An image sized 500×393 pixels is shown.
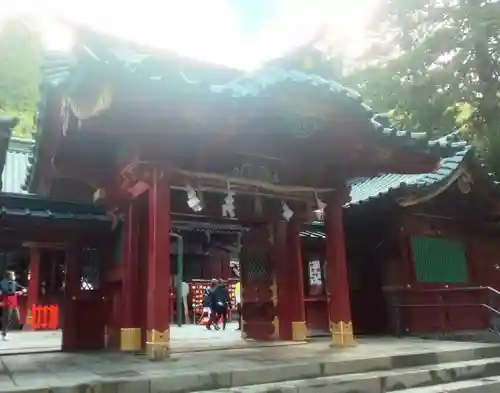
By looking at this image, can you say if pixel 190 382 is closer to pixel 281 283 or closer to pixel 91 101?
pixel 91 101

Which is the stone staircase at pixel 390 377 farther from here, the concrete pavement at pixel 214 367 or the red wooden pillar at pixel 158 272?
the red wooden pillar at pixel 158 272

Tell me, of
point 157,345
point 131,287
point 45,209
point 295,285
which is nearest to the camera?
point 157,345

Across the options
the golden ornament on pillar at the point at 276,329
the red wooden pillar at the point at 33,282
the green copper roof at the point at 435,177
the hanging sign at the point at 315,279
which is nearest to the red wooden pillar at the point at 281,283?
the golden ornament on pillar at the point at 276,329

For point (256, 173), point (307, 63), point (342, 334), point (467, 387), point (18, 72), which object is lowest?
point (467, 387)

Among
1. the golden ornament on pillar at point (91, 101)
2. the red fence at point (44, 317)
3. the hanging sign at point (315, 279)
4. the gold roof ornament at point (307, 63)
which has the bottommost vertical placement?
the red fence at point (44, 317)

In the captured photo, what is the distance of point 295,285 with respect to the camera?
939 cm

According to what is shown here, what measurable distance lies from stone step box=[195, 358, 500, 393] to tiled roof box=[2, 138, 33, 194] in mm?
8328

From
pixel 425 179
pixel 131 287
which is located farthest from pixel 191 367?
pixel 425 179

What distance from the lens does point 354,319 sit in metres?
12.4

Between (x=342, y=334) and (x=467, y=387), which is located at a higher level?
(x=342, y=334)

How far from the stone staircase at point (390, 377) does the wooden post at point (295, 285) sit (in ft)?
8.81

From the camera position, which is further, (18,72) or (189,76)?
(18,72)

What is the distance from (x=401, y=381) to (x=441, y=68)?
433 inches

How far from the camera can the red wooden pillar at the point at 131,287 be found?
849 centimetres
